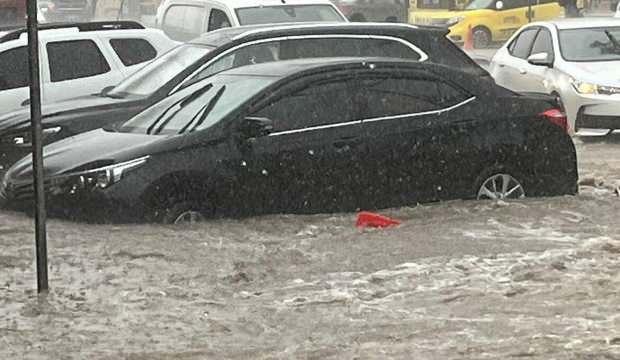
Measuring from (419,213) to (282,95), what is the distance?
1445 mm

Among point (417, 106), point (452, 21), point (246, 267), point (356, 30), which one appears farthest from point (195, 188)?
point (452, 21)

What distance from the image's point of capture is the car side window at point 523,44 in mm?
18719

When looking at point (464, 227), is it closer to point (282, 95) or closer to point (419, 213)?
point (419, 213)

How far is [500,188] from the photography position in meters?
10.8

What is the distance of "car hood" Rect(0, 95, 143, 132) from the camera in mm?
12203

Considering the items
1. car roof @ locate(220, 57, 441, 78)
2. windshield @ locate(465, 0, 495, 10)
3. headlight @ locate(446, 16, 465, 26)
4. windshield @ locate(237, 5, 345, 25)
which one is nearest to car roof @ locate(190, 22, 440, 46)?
car roof @ locate(220, 57, 441, 78)

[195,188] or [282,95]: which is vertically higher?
[282,95]

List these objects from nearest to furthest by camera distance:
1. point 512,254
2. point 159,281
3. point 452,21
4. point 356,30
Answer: point 159,281 → point 512,254 → point 356,30 → point 452,21

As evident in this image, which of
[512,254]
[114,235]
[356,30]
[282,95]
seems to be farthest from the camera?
[356,30]

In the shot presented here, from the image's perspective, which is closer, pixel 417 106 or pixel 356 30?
pixel 417 106

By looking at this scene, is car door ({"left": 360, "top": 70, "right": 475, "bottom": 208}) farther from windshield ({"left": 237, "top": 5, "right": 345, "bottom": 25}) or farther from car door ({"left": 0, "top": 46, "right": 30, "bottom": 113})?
windshield ({"left": 237, "top": 5, "right": 345, "bottom": 25})

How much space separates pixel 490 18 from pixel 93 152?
86.1 ft

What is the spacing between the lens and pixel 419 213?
34.0 ft

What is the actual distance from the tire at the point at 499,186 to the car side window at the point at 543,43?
735 centimetres
